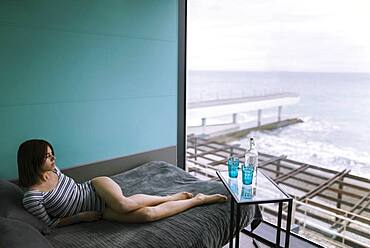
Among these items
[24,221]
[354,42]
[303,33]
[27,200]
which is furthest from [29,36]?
[354,42]

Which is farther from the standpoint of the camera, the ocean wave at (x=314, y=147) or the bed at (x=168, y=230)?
the ocean wave at (x=314, y=147)

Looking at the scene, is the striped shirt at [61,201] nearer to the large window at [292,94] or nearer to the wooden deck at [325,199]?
the wooden deck at [325,199]

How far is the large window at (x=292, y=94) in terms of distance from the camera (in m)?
2.21

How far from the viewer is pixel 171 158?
3209 millimetres

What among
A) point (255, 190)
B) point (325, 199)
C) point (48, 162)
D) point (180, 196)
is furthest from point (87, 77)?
point (325, 199)

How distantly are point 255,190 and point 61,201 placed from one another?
126cm

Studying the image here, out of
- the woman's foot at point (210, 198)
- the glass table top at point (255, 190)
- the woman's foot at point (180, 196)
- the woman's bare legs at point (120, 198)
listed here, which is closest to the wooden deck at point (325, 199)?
the glass table top at point (255, 190)

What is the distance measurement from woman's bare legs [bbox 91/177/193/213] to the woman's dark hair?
0.39 meters

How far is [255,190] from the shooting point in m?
1.99

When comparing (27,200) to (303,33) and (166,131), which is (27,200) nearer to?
(166,131)

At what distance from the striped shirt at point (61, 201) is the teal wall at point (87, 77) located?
0.56m

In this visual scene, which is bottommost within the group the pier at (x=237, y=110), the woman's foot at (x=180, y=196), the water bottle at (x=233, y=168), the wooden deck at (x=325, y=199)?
the wooden deck at (x=325, y=199)

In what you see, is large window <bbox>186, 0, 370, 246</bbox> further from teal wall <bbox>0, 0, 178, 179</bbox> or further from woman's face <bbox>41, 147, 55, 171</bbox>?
woman's face <bbox>41, 147, 55, 171</bbox>

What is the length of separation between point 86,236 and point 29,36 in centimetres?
148
